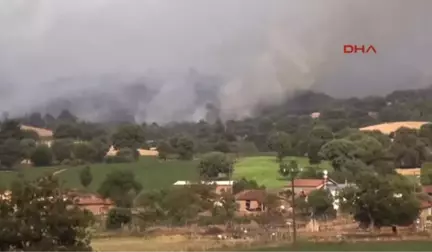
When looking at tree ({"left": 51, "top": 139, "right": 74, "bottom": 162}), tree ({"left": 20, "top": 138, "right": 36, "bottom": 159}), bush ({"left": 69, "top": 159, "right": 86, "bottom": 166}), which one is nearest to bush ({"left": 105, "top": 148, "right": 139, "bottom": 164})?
bush ({"left": 69, "top": 159, "right": 86, "bottom": 166})

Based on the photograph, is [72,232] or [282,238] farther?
[282,238]

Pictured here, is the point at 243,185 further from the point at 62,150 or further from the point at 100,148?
the point at 100,148

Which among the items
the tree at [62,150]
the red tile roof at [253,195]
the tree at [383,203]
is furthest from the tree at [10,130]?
the tree at [383,203]

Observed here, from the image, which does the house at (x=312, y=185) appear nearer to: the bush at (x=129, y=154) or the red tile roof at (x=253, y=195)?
the red tile roof at (x=253, y=195)

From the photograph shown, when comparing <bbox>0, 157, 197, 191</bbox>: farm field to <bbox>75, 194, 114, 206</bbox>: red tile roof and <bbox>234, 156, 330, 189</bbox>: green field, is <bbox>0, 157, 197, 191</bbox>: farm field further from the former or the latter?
<bbox>75, 194, 114, 206</bbox>: red tile roof

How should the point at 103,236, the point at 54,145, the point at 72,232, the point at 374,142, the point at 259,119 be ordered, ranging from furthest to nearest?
the point at 259,119 < the point at 54,145 < the point at 374,142 < the point at 103,236 < the point at 72,232

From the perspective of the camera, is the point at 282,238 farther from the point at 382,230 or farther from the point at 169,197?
the point at 169,197

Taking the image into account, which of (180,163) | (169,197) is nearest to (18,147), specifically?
(180,163)

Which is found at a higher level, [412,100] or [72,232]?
[412,100]
